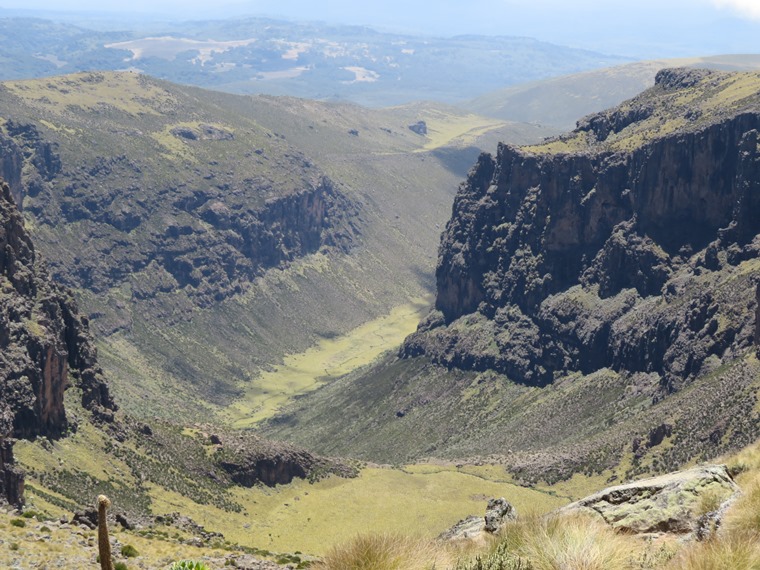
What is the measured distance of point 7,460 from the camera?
105 meters

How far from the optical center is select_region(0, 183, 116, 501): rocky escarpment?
12694 cm

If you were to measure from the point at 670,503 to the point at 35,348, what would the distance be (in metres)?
109

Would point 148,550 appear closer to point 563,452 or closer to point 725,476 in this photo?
point 725,476

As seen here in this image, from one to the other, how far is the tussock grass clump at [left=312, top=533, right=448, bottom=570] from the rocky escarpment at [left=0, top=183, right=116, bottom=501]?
273ft

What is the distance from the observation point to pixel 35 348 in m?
135

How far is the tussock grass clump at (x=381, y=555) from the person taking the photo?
36.0 m

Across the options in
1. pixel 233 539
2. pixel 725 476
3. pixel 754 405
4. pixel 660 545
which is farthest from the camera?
pixel 754 405

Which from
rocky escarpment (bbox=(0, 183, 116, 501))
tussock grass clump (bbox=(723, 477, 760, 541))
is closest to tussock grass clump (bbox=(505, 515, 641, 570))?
tussock grass clump (bbox=(723, 477, 760, 541))

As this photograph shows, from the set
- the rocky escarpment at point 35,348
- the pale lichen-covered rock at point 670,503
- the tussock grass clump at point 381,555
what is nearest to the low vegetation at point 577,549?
the tussock grass clump at point 381,555

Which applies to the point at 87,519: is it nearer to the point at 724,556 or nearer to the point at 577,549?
the point at 577,549

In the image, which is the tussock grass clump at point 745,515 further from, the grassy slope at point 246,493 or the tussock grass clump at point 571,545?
the grassy slope at point 246,493

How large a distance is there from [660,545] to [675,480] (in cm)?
499

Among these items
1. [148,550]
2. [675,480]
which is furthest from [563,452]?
[675,480]

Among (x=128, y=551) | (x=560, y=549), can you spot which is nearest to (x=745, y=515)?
(x=560, y=549)
